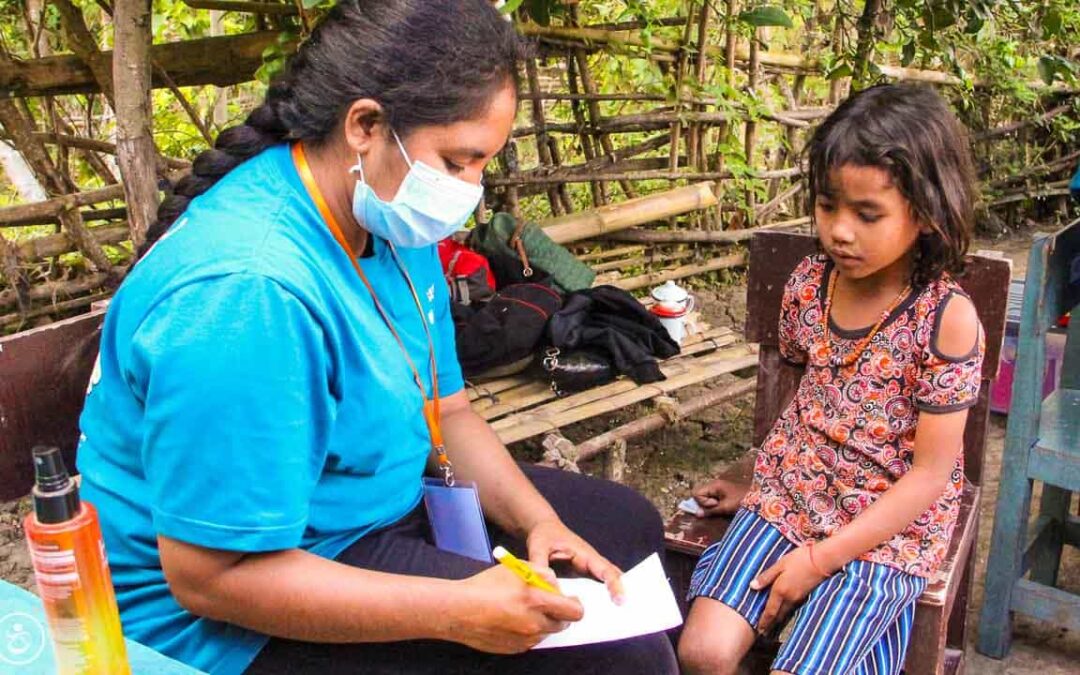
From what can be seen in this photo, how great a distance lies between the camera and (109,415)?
1.37 meters

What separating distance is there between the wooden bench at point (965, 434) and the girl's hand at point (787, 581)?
0.68ft

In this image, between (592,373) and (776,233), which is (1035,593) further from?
(592,373)

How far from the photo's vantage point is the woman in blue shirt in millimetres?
1205

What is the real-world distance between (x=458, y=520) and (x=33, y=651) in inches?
30.9

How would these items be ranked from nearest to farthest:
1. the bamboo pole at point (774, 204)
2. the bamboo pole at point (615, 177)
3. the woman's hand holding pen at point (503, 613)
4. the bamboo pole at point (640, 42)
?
the woman's hand holding pen at point (503, 613) → the bamboo pole at point (640, 42) → the bamboo pole at point (615, 177) → the bamboo pole at point (774, 204)

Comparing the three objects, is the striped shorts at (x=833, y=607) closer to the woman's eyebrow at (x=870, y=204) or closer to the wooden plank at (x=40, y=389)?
the woman's eyebrow at (x=870, y=204)

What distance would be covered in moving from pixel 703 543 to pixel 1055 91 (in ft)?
21.7

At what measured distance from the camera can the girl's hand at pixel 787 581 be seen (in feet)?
6.06

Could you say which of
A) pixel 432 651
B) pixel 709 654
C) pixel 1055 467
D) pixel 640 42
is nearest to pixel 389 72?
pixel 432 651

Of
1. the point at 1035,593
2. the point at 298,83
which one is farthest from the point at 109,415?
the point at 1035,593

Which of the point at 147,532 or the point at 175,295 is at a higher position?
the point at 175,295

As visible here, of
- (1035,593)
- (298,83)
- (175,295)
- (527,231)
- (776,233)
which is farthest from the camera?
(527,231)

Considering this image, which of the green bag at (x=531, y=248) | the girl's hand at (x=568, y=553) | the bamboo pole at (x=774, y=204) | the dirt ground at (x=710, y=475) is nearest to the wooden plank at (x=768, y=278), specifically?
the girl's hand at (x=568, y=553)

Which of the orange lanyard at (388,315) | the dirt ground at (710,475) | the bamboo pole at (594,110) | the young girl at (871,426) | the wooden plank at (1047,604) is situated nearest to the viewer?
the orange lanyard at (388,315)
